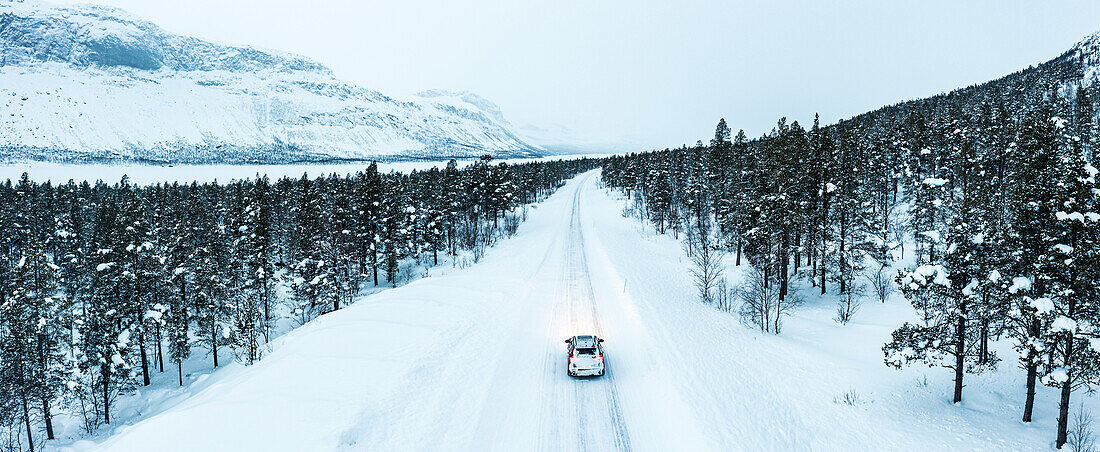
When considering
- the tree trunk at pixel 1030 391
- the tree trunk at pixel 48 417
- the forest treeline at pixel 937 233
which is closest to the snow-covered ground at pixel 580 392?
the tree trunk at pixel 1030 391

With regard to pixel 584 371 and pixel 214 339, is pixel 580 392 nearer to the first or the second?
pixel 584 371

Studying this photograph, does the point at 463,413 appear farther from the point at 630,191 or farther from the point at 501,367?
the point at 630,191

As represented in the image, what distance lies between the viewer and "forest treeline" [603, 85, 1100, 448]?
10883 mm

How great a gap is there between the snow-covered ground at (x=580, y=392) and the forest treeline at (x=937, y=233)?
1256 mm

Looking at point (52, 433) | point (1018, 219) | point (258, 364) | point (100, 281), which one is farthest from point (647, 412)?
point (100, 281)

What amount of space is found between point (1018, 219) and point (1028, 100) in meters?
94.4

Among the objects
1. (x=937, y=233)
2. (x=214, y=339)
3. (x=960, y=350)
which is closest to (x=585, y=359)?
(x=960, y=350)

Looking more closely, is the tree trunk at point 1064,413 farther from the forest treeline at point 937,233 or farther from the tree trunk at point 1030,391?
the tree trunk at point 1030,391

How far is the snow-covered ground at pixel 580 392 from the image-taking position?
12125mm

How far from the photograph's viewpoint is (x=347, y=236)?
42125mm

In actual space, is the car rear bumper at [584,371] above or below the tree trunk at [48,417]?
above

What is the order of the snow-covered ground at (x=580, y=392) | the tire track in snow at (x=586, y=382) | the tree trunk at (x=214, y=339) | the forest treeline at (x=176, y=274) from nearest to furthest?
1. the snow-covered ground at (x=580, y=392)
2. the tire track in snow at (x=586, y=382)
3. the forest treeline at (x=176, y=274)
4. the tree trunk at (x=214, y=339)

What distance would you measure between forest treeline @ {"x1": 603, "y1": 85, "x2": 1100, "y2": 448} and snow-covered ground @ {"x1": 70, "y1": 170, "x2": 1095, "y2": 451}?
1256 mm

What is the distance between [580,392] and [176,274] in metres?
34.0
